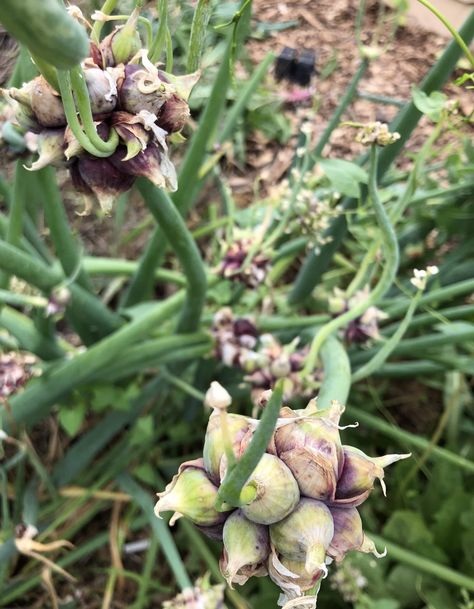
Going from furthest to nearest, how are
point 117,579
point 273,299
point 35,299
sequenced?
point 117,579 → point 273,299 → point 35,299

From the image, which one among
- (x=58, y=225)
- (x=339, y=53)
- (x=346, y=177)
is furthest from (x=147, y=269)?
(x=339, y=53)

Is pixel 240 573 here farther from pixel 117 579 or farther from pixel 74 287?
pixel 117 579

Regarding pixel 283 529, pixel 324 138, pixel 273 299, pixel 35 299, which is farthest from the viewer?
pixel 273 299

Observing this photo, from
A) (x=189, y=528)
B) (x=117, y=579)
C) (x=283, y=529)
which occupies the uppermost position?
(x=283, y=529)

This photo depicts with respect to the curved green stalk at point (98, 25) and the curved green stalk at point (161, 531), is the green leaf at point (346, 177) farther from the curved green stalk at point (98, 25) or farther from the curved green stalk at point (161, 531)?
the curved green stalk at point (161, 531)

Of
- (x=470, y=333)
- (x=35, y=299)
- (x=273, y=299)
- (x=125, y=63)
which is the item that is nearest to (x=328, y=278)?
(x=273, y=299)

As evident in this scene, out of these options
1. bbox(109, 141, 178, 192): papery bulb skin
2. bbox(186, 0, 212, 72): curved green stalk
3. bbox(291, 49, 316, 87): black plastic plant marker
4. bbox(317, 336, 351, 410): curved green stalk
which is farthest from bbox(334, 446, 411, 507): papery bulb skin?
bbox(291, 49, 316, 87): black plastic plant marker
